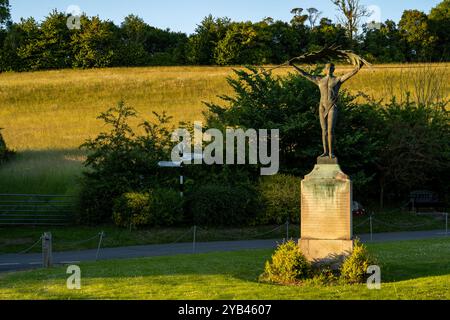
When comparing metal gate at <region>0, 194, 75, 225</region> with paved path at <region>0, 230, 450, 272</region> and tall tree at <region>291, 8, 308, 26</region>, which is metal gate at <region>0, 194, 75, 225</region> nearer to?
paved path at <region>0, 230, 450, 272</region>

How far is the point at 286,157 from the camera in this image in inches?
1463

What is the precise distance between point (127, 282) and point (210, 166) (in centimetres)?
2031

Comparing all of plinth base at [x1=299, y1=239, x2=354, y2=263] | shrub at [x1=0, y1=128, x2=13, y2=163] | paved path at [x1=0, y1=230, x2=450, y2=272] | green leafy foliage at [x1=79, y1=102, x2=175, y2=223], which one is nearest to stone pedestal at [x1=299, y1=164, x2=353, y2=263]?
plinth base at [x1=299, y1=239, x2=354, y2=263]

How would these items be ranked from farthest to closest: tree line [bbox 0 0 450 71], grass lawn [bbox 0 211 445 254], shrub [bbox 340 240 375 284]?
tree line [bbox 0 0 450 71]
grass lawn [bbox 0 211 445 254]
shrub [bbox 340 240 375 284]

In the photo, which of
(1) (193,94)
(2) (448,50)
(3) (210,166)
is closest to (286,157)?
(3) (210,166)

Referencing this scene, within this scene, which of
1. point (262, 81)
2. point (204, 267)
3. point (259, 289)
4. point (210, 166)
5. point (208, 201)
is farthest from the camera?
point (262, 81)

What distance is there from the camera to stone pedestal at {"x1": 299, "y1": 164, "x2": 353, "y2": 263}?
16.4 m

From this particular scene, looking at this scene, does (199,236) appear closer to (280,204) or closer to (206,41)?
(280,204)

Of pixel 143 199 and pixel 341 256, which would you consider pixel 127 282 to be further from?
pixel 143 199

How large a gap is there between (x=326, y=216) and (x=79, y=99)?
52071mm

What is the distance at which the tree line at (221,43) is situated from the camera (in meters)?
81.9

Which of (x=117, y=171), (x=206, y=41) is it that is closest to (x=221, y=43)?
(x=206, y=41)

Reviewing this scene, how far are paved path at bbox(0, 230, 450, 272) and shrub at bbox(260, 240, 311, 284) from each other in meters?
9.12

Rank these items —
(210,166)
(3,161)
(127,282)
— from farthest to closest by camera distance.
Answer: (3,161) < (210,166) < (127,282)
